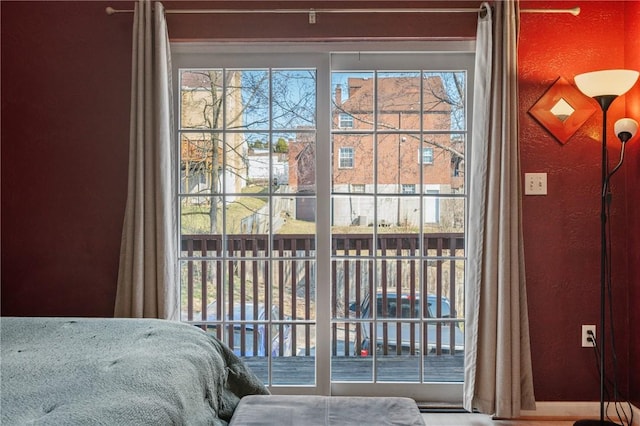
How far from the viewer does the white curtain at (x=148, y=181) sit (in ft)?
8.20

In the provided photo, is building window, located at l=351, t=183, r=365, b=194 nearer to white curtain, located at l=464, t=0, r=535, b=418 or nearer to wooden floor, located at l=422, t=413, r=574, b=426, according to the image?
white curtain, located at l=464, t=0, r=535, b=418

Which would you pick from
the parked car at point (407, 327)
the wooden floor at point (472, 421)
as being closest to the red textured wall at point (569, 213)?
the wooden floor at point (472, 421)

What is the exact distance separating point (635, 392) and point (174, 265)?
8.46ft

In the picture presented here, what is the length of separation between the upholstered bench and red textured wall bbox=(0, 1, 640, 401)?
1447mm

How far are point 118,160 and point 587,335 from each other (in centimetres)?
278

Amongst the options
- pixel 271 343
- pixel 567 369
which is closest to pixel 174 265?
pixel 271 343

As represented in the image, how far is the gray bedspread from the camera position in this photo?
3.71 ft

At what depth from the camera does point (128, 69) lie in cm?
266

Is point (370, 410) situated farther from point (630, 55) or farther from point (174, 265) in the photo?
point (630, 55)

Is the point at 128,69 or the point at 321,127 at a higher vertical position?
the point at 128,69

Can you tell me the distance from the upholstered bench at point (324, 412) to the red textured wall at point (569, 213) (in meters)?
1.45

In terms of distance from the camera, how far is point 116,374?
1.30 metres

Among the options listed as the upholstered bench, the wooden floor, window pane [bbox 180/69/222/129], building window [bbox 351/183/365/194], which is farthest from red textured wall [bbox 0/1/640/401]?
the upholstered bench

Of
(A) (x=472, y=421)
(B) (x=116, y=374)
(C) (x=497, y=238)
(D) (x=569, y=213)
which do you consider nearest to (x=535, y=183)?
(D) (x=569, y=213)
